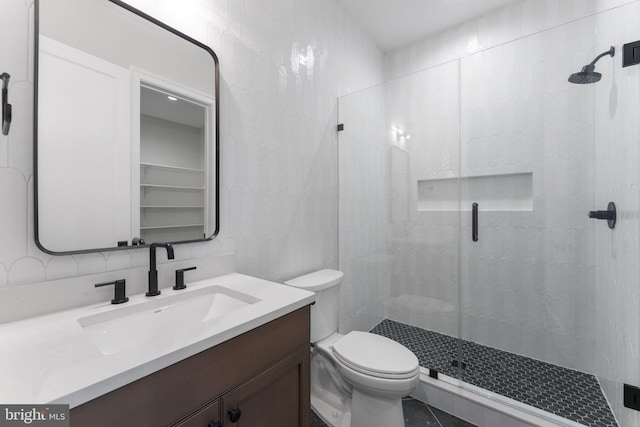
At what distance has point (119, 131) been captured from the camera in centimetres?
99

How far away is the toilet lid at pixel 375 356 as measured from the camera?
1254 mm

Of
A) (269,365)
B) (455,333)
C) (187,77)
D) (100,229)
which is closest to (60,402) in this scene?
(269,365)

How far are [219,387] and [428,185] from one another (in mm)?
1885

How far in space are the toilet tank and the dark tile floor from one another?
464mm

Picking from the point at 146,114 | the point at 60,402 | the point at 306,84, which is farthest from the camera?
the point at 306,84

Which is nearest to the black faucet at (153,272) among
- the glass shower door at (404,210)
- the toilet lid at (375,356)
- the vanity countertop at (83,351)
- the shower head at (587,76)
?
the vanity countertop at (83,351)

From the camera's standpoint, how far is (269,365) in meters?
0.87

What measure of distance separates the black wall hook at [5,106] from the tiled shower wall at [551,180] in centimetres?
222

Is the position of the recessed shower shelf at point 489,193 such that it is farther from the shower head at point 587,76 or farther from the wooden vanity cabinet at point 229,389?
the wooden vanity cabinet at point 229,389

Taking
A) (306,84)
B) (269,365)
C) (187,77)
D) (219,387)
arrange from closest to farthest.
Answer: (219,387), (269,365), (187,77), (306,84)

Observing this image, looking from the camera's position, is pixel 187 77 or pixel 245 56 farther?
pixel 245 56

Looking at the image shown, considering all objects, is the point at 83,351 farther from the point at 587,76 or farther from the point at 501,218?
the point at 587,76

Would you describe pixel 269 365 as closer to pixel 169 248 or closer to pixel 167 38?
pixel 169 248

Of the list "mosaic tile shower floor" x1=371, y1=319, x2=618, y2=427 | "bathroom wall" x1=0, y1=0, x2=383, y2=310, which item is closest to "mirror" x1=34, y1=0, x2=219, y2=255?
"bathroom wall" x1=0, y1=0, x2=383, y2=310
